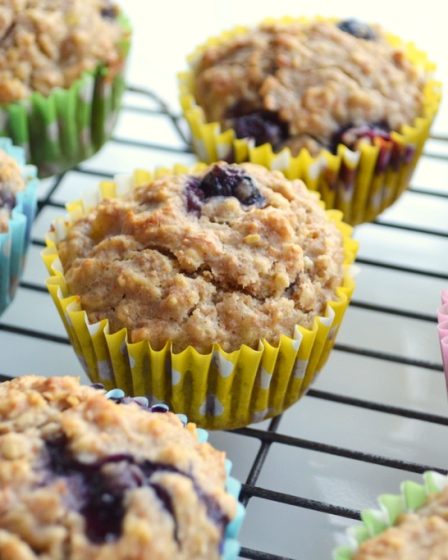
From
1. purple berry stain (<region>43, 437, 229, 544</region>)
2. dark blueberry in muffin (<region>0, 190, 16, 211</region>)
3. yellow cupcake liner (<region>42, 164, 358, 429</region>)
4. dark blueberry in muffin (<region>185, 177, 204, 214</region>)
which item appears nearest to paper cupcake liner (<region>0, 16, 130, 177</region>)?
dark blueberry in muffin (<region>0, 190, 16, 211</region>)

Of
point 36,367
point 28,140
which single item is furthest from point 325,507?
point 28,140

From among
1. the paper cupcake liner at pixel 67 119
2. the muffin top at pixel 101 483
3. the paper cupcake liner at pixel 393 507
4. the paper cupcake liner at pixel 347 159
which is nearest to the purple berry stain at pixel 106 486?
the muffin top at pixel 101 483

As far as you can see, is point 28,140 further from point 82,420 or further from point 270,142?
point 82,420

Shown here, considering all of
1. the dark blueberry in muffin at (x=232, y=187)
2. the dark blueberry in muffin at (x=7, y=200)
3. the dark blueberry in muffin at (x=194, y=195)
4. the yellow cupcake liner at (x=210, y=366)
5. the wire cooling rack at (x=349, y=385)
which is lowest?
the wire cooling rack at (x=349, y=385)

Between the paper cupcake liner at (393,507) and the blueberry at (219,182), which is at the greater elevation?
the blueberry at (219,182)

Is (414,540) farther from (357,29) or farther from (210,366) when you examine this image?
(357,29)

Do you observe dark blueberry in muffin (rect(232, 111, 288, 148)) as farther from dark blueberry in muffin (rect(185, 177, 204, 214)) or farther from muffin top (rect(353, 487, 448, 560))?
muffin top (rect(353, 487, 448, 560))

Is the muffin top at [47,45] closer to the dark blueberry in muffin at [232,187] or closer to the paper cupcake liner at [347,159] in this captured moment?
the paper cupcake liner at [347,159]
